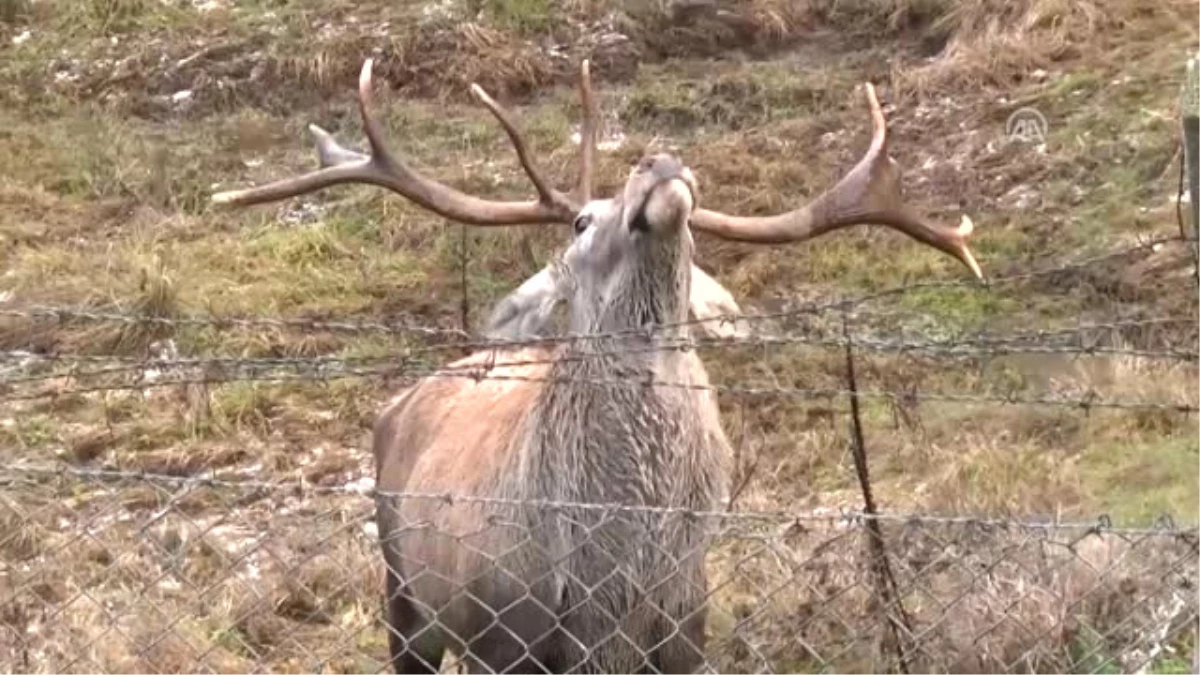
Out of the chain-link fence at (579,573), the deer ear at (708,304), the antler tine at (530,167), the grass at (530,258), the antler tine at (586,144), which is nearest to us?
the chain-link fence at (579,573)

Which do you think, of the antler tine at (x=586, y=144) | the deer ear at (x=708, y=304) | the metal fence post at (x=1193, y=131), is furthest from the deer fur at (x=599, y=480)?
the metal fence post at (x=1193, y=131)

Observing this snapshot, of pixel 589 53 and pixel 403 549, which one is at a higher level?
pixel 403 549

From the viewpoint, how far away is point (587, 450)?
5215 millimetres

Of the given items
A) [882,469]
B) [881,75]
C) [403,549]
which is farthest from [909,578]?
[881,75]

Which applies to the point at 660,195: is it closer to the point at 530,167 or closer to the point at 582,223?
the point at 582,223

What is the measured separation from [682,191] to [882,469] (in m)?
3.21

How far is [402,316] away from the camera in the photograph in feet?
34.7

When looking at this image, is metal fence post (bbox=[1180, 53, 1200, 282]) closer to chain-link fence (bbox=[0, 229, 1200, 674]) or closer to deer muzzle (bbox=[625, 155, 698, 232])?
chain-link fence (bbox=[0, 229, 1200, 674])

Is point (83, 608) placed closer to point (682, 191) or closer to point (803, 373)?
point (682, 191)

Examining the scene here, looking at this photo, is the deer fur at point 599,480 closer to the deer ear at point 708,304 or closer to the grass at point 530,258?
the deer ear at point 708,304

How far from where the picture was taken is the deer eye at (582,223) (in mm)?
5617

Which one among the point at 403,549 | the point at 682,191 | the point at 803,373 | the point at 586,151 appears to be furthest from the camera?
the point at 803,373

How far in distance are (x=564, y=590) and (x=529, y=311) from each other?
0.91 meters

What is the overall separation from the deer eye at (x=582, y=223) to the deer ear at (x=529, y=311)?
0.39 feet
